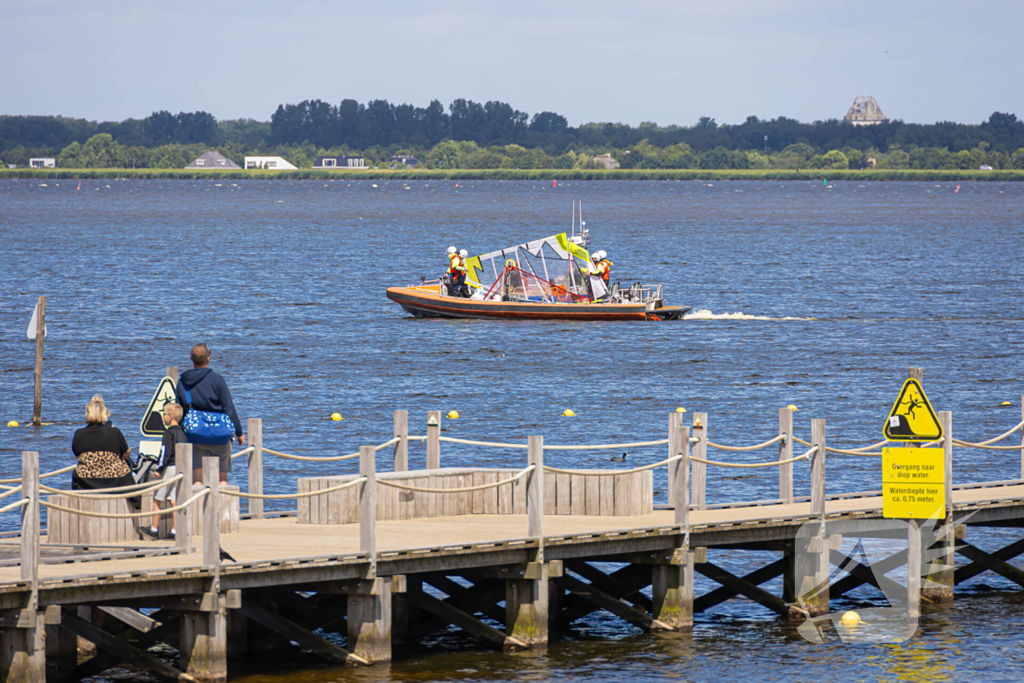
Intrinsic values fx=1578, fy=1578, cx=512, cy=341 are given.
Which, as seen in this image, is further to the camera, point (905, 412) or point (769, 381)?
point (769, 381)

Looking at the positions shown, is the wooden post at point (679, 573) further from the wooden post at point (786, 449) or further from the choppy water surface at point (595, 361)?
the wooden post at point (786, 449)

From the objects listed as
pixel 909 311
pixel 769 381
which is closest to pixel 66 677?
pixel 769 381

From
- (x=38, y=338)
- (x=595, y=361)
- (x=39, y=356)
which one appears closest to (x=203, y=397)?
(x=38, y=338)

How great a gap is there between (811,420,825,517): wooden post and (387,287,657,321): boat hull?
1510 inches

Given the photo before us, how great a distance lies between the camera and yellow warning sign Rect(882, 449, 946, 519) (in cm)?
1714

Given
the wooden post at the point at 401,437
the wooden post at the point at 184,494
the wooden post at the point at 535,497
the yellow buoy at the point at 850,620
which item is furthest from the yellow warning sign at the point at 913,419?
the wooden post at the point at 184,494

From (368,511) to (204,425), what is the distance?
2.06 m

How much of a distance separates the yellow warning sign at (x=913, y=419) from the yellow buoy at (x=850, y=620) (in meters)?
2.17

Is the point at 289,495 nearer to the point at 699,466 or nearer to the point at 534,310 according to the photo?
the point at 699,466

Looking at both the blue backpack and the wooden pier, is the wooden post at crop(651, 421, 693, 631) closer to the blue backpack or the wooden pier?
the wooden pier

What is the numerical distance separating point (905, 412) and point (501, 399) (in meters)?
24.2

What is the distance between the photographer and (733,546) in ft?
55.7

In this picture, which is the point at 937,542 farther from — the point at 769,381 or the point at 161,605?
the point at 769,381

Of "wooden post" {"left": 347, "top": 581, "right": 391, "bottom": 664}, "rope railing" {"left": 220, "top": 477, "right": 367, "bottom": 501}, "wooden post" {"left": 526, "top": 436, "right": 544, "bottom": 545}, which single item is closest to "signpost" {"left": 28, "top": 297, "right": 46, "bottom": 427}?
"rope railing" {"left": 220, "top": 477, "right": 367, "bottom": 501}
